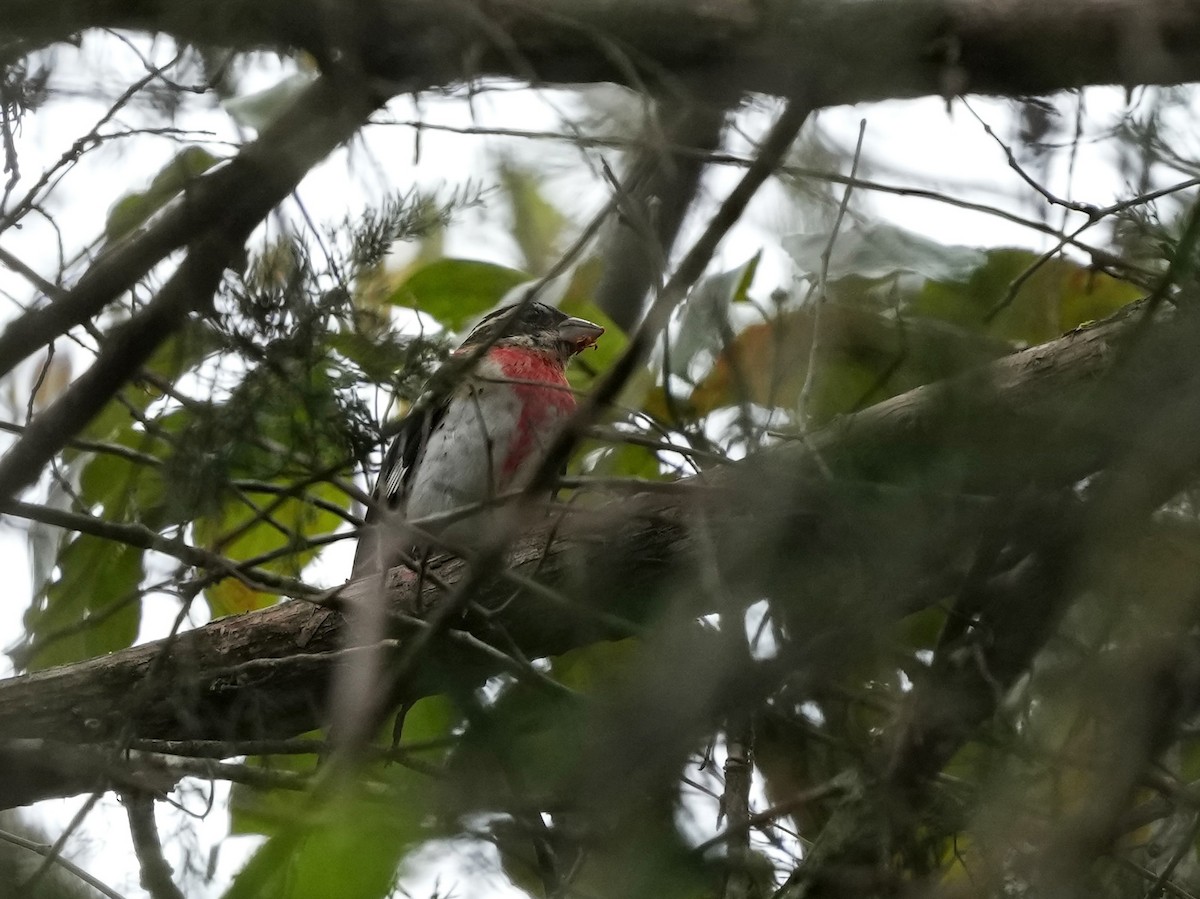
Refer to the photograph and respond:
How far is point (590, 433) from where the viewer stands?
6.70 feet

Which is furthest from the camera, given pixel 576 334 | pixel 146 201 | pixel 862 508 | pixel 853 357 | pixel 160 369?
pixel 576 334

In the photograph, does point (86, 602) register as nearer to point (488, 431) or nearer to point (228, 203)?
point (488, 431)

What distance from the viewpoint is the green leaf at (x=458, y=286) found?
4109 millimetres

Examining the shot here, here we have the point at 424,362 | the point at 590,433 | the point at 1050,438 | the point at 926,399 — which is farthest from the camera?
the point at 424,362

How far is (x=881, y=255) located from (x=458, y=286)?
182 cm

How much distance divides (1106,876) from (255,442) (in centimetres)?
158

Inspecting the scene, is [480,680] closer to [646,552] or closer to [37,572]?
[646,552]

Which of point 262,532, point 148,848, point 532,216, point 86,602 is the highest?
point 532,216

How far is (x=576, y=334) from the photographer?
571cm

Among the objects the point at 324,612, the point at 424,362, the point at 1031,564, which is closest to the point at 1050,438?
the point at 1031,564

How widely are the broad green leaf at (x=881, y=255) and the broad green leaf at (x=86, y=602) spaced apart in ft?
6.57

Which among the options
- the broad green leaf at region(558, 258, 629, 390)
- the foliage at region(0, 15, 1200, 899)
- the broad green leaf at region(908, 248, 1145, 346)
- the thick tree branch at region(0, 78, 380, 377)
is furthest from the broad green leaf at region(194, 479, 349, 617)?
the broad green leaf at region(908, 248, 1145, 346)

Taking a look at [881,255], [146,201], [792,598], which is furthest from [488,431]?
[792,598]

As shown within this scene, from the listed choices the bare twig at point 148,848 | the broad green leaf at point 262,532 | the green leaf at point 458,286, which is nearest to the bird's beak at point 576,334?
the green leaf at point 458,286
